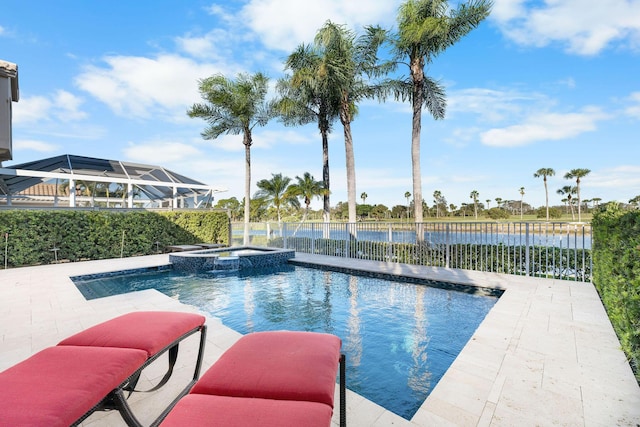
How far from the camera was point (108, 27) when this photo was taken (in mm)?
10312

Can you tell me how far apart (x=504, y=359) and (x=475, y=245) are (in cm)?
519

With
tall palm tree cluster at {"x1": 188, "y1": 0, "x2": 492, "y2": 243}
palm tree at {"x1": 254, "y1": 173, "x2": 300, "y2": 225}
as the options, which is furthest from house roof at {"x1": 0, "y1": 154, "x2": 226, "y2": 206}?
palm tree at {"x1": 254, "y1": 173, "x2": 300, "y2": 225}

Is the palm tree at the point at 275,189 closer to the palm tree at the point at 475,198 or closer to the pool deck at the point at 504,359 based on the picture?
Answer: the pool deck at the point at 504,359

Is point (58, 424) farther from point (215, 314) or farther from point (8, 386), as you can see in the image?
point (215, 314)

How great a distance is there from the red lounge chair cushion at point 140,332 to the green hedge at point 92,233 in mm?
9981

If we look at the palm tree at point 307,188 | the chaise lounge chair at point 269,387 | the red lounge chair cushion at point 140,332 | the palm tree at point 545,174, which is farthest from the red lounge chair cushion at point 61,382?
the palm tree at point 545,174

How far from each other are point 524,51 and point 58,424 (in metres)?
16.7

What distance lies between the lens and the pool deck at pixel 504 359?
2062 mm

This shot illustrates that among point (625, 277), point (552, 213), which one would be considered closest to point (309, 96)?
point (625, 277)

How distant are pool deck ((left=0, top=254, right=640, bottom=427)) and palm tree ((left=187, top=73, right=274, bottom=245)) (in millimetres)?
10945

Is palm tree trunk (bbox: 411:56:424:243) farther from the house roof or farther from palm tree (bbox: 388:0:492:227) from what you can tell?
the house roof

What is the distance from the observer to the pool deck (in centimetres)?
206

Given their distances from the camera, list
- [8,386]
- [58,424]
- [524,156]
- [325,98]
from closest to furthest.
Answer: [58,424] < [8,386] < [325,98] < [524,156]

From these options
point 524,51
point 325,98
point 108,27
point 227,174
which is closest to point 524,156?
point 524,51
